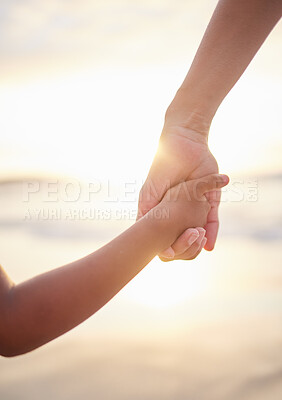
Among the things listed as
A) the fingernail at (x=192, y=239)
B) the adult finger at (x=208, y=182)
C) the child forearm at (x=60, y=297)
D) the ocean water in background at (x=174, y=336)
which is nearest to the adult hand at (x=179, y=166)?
the adult finger at (x=208, y=182)

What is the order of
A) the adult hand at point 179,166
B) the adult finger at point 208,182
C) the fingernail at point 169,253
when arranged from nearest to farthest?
the fingernail at point 169,253, the adult finger at point 208,182, the adult hand at point 179,166

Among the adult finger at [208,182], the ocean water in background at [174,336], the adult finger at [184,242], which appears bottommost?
the ocean water in background at [174,336]

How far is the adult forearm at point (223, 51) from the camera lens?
7.27 ft

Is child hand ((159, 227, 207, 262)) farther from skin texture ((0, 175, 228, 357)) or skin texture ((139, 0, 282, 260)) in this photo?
skin texture ((0, 175, 228, 357))

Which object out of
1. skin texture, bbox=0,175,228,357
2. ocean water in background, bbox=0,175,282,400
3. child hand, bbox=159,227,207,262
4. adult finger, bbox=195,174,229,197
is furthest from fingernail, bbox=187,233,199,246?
ocean water in background, bbox=0,175,282,400

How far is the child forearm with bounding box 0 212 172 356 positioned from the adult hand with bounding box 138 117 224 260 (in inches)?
24.8

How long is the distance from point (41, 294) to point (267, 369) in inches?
46.5

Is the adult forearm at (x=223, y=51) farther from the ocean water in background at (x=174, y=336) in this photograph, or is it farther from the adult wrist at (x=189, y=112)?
the ocean water in background at (x=174, y=336)

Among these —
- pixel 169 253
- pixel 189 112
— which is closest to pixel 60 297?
pixel 169 253

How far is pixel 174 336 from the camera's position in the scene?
2.66 m

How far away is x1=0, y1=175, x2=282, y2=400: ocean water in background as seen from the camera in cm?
229

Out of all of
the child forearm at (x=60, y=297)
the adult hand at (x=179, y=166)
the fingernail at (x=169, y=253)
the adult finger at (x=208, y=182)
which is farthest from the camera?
the adult hand at (x=179, y=166)

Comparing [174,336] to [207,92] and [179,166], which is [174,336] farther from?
[207,92]

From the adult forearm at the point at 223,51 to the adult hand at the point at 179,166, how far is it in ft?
0.23
